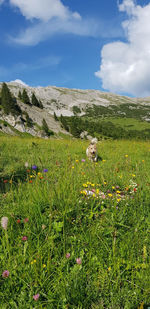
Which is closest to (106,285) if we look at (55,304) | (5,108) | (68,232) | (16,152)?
(55,304)

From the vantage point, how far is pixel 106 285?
1843mm

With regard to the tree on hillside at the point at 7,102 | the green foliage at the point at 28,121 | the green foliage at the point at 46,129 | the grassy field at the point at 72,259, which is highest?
the tree on hillside at the point at 7,102

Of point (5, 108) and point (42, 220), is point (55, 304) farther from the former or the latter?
point (5, 108)

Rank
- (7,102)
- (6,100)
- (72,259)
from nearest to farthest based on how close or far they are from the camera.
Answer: (72,259)
(7,102)
(6,100)

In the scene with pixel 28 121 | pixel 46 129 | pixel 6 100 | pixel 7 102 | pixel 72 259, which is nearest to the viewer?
pixel 72 259

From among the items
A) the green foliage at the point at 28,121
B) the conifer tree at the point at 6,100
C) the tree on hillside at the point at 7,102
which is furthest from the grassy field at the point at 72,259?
the green foliage at the point at 28,121

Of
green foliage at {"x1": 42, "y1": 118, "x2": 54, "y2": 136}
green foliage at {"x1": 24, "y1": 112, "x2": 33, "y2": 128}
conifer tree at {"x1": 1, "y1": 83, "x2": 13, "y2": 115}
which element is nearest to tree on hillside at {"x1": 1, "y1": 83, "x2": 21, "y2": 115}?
conifer tree at {"x1": 1, "y1": 83, "x2": 13, "y2": 115}

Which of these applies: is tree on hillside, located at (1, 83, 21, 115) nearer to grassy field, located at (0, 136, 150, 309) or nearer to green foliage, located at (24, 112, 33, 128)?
green foliage, located at (24, 112, 33, 128)

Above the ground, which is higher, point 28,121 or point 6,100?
point 6,100

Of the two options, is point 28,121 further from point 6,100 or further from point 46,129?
point 6,100

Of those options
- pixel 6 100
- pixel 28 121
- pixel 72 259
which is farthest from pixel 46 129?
pixel 72 259

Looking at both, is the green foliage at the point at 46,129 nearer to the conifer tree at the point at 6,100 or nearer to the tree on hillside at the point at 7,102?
the tree on hillside at the point at 7,102

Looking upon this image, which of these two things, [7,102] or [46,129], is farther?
[46,129]

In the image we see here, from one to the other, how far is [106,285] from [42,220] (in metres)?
1.22
